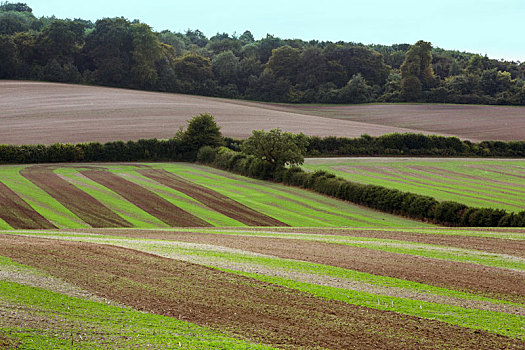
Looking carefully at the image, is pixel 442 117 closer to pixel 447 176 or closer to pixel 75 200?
pixel 447 176

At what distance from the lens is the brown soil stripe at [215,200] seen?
45.7 m

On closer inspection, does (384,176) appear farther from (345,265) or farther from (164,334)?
(164,334)

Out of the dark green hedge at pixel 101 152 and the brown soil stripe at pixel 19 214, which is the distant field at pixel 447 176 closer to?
the dark green hedge at pixel 101 152

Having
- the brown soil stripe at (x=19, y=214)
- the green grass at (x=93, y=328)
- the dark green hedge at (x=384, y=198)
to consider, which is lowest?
the brown soil stripe at (x=19, y=214)

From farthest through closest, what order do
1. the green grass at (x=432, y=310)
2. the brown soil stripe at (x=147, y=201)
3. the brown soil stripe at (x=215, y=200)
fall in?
the brown soil stripe at (x=215, y=200) < the brown soil stripe at (x=147, y=201) < the green grass at (x=432, y=310)

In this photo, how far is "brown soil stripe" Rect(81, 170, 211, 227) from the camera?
146 feet

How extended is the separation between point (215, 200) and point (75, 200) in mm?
12006

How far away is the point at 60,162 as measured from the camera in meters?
74.4

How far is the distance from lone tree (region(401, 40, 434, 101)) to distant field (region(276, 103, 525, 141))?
691 cm

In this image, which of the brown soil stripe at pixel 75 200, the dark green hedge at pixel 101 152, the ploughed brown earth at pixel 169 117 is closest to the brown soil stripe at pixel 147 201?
the brown soil stripe at pixel 75 200

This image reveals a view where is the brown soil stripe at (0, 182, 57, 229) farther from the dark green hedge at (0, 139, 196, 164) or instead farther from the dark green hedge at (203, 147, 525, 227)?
the dark green hedge at (203, 147, 525, 227)

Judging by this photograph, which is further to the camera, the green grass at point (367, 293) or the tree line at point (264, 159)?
the tree line at point (264, 159)

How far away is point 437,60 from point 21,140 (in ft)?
404

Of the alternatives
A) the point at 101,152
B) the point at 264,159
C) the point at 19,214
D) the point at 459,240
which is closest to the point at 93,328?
the point at 459,240
